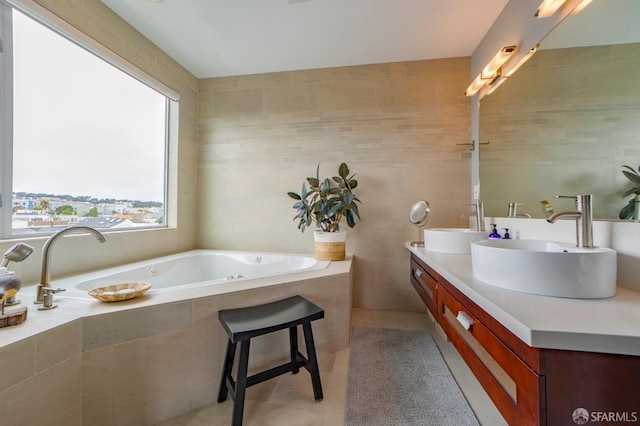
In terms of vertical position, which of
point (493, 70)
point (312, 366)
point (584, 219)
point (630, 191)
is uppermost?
point (493, 70)

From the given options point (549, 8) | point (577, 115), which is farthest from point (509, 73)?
point (577, 115)

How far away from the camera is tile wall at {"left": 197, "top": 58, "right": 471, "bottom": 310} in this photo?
2.26m

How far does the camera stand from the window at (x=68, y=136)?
4.26 feet

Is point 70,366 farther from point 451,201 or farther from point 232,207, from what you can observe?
point 451,201

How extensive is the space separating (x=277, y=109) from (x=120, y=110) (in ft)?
4.34

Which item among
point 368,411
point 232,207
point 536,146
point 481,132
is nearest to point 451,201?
point 481,132

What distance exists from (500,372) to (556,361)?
0.23 metres

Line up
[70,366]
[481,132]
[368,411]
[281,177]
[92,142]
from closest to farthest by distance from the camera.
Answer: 1. [70,366]
2. [368,411]
3. [92,142]
4. [481,132]
5. [281,177]

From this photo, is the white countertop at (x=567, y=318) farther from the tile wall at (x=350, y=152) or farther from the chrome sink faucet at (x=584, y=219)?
the tile wall at (x=350, y=152)

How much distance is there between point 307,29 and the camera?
6.34 ft

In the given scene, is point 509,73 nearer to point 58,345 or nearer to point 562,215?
point 562,215

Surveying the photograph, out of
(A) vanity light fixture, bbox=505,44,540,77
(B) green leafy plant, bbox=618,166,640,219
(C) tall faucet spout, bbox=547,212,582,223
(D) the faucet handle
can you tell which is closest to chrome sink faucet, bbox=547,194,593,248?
(C) tall faucet spout, bbox=547,212,582,223

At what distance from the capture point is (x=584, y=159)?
107 cm

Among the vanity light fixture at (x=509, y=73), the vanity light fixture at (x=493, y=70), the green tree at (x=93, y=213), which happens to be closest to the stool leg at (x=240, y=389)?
the green tree at (x=93, y=213)
